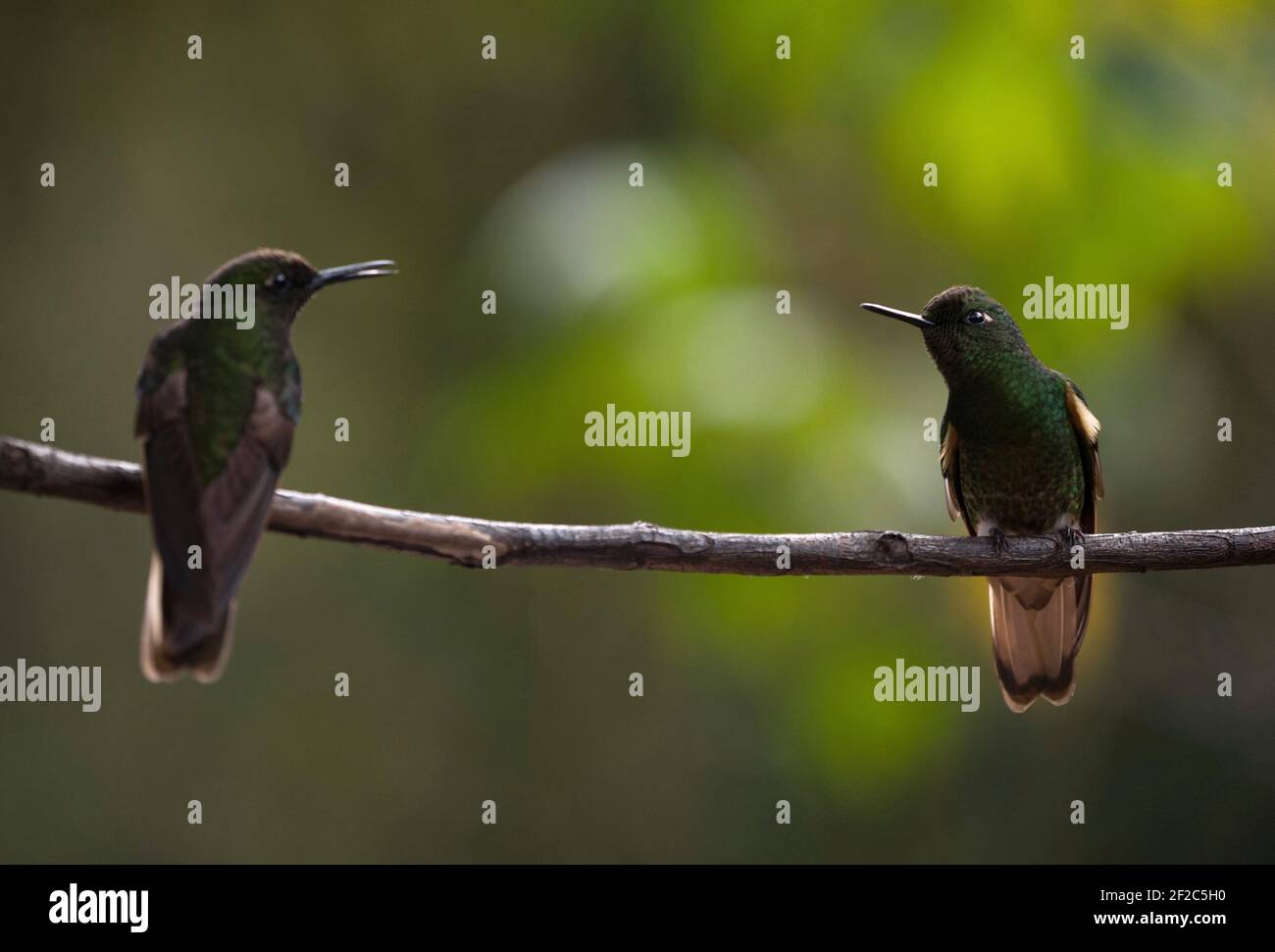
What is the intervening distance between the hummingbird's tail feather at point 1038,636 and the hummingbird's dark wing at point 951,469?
0.33 meters

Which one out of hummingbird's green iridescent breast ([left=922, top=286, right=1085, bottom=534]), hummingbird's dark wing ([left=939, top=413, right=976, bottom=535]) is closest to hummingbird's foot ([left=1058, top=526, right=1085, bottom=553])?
hummingbird's green iridescent breast ([left=922, top=286, right=1085, bottom=534])

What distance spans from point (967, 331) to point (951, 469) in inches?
24.3

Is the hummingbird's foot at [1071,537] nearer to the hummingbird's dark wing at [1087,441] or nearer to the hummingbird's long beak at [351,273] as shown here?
the hummingbird's dark wing at [1087,441]

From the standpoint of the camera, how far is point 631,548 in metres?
2.72

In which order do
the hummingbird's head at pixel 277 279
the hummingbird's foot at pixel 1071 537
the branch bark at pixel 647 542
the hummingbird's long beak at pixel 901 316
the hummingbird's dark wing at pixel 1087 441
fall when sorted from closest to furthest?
1. the branch bark at pixel 647 542
2. the hummingbird's head at pixel 277 279
3. the hummingbird's long beak at pixel 901 316
4. the hummingbird's foot at pixel 1071 537
5. the hummingbird's dark wing at pixel 1087 441

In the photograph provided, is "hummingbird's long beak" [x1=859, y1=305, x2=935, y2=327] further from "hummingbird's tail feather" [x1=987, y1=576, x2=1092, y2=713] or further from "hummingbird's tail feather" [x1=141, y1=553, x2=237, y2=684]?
"hummingbird's tail feather" [x1=141, y1=553, x2=237, y2=684]

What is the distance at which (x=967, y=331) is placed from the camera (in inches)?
146

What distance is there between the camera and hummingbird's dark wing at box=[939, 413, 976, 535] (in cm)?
413

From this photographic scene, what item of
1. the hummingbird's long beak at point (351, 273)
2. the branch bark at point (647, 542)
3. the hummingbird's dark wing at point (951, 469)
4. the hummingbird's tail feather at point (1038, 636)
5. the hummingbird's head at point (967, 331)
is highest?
the hummingbird's head at point (967, 331)

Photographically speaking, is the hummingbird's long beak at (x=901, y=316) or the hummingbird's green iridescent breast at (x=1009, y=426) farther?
the hummingbird's green iridescent breast at (x=1009, y=426)

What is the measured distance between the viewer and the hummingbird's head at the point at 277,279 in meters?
2.64

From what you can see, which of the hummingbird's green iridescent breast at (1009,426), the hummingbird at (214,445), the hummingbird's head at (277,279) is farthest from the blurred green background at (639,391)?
the hummingbird at (214,445)

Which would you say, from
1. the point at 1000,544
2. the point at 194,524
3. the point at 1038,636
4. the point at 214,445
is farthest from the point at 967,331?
the point at 194,524

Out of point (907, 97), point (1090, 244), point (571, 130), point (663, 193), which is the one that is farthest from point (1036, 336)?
point (571, 130)
